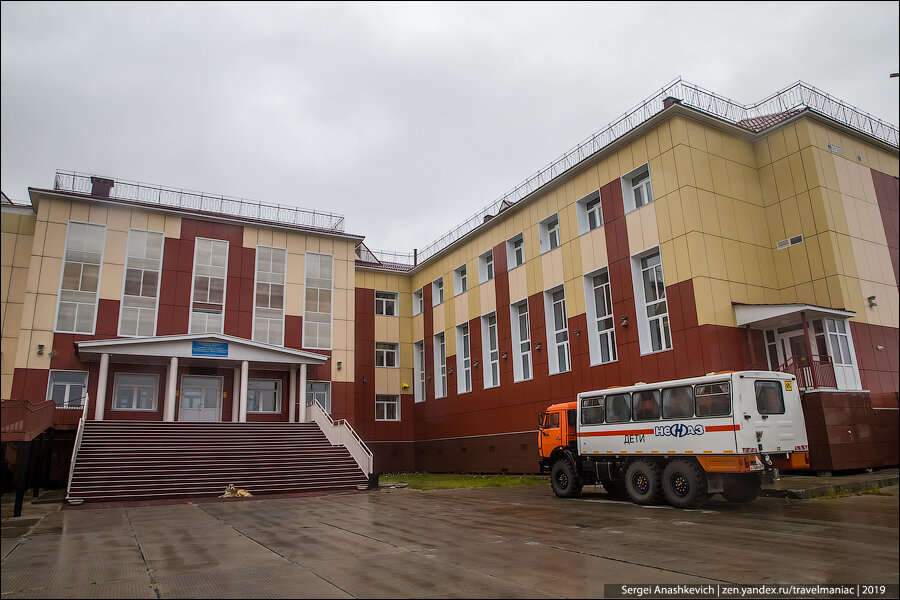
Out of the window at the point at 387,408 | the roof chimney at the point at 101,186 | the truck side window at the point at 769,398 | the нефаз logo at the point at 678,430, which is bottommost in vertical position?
the нефаз logo at the point at 678,430

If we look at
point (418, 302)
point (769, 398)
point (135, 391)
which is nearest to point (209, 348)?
point (135, 391)

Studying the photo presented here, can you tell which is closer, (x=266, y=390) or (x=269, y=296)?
A: (x=266, y=390)

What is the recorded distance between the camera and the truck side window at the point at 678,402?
540 inches

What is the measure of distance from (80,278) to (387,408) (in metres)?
17.4

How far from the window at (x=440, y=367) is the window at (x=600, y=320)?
37.7ft

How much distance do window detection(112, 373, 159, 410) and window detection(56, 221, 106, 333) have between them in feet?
9.11

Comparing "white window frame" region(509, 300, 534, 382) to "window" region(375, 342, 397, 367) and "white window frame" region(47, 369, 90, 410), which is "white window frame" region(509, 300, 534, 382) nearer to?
"window" region(375, 342, 397, 367)

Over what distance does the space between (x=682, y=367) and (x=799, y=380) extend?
341cm

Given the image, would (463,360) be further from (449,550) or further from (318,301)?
(449,550)

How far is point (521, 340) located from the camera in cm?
2803

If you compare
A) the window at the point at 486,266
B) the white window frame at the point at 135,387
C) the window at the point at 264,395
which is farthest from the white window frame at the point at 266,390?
the window at the point at 486,266

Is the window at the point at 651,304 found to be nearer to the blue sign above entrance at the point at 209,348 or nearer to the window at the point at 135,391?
the blue sign above entrance at the point at 209,348

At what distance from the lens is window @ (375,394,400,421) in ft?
115

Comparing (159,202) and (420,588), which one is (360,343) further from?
(420,588)
